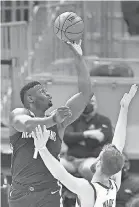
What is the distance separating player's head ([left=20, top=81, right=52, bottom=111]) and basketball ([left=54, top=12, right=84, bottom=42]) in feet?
1.52

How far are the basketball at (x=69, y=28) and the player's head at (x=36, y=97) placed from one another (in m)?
0.46

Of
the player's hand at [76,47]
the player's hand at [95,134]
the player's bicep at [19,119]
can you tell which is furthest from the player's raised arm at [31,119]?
the player's hand at [95,134]

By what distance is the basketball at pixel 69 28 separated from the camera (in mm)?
5324

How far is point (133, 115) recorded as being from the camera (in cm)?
859

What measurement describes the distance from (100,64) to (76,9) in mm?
1558

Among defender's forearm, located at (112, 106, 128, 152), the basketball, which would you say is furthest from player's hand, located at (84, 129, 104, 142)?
the basketball

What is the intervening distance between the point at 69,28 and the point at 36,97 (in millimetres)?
654

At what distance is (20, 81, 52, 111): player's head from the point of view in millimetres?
5219

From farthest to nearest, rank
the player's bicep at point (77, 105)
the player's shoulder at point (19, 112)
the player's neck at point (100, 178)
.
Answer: the player's bicep at point (77, 105) < the player's shoulder at point (19, 112) < the player's neck at point (100, 178)

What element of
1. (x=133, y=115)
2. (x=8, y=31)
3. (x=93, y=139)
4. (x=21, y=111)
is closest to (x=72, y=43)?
(x=21, y=111)

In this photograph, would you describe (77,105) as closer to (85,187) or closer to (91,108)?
(85,187)

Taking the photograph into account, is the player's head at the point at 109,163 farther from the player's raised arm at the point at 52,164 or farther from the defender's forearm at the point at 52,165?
the defender's forearm at the point at 52,165

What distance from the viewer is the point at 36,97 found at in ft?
17.2

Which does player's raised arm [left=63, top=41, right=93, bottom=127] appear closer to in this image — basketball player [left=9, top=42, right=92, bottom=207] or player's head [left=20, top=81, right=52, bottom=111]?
basketball player [left=9, top=42, right=92, bottom=207]
